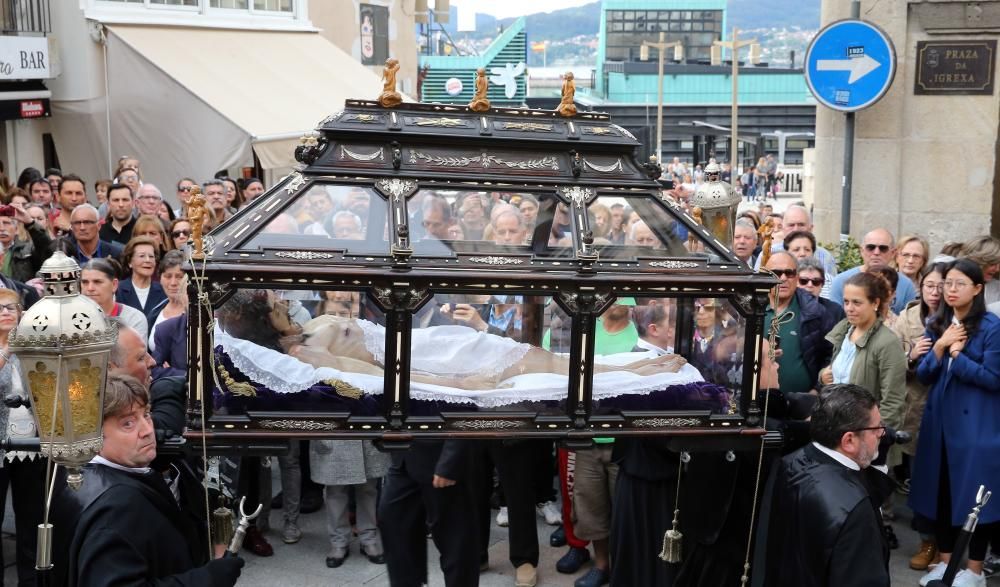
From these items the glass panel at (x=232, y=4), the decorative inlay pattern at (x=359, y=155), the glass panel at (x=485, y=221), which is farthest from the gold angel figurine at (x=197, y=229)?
the glass panel at (x=232, y=4)

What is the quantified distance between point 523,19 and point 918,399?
35.2 meters

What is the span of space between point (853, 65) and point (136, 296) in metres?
6.02

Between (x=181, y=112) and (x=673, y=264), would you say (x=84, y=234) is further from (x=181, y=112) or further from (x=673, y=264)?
(x=181, y=112)

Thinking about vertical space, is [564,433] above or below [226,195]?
below

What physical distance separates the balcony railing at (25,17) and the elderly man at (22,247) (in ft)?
16.1

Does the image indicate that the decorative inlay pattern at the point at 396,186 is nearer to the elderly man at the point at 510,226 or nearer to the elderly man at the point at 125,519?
the elderly man at the point at 510,226

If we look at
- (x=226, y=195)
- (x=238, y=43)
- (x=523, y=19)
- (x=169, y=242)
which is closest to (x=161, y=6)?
(x=238, y=43)

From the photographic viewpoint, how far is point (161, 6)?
1391 cm

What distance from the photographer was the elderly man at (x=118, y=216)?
29.2 feet

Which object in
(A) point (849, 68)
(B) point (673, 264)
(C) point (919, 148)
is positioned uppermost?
(A) point (849, 68)

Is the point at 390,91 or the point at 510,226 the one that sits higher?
the point at 390,91

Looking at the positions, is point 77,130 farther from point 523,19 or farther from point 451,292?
point 523,19

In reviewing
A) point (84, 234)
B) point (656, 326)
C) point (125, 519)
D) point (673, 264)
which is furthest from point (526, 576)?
point (84, 234)

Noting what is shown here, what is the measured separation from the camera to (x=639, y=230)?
4383 mm
